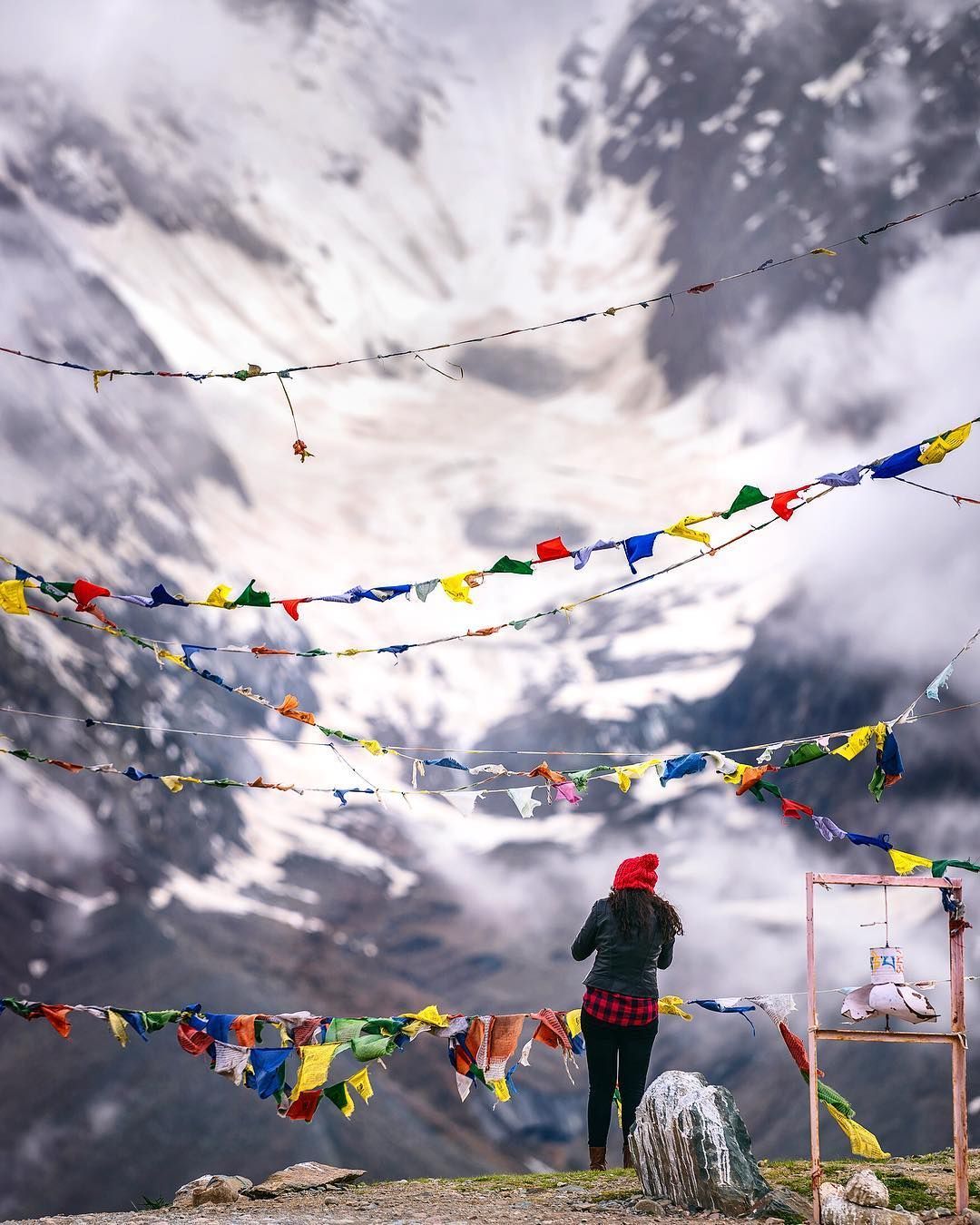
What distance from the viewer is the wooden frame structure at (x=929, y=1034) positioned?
4.05 meters

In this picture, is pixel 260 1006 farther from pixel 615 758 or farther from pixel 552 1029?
pixel 552 1029

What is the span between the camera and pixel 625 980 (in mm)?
5152

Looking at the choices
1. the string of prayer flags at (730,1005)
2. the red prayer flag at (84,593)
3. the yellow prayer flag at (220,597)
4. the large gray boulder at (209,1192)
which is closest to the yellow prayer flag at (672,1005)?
the string of prayer flags at (730,1005)

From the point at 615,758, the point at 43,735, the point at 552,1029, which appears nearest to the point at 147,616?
the point at 43,735

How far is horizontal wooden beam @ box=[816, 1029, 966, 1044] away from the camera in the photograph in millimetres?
4008

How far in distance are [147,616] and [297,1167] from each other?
7485 mm

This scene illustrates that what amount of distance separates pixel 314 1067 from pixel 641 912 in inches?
67.0

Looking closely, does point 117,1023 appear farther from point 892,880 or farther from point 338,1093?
point 892,880

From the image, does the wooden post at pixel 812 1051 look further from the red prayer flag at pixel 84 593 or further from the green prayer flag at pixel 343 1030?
the red prayer flag at pixel 84 593

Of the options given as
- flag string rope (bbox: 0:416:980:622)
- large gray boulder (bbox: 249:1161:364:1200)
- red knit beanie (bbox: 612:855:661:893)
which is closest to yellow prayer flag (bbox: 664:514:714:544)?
flag string rope (bbox: 0:416:980:622)

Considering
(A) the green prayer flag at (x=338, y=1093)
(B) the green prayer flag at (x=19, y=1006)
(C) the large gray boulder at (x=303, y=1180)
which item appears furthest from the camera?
(C) the large gray boulder at (x=303, y=1180)

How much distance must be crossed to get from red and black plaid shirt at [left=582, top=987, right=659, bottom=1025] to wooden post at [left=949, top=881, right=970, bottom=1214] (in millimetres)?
1441

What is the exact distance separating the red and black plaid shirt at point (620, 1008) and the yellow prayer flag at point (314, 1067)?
1.23 metres

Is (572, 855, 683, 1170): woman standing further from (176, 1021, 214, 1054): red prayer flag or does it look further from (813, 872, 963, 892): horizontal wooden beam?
(176, 1021, 214, 1054): red prayer flag
